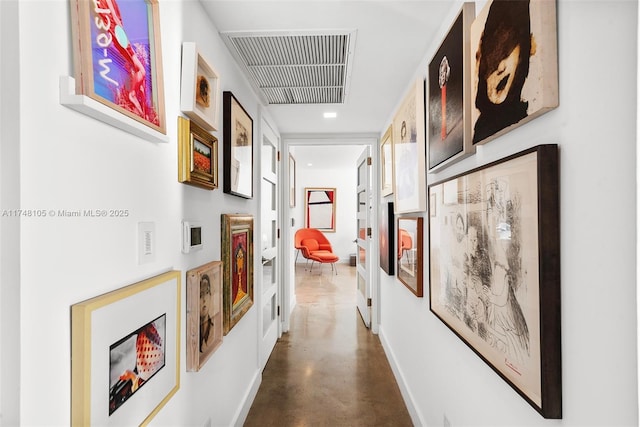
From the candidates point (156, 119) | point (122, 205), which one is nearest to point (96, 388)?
point (122, 205)

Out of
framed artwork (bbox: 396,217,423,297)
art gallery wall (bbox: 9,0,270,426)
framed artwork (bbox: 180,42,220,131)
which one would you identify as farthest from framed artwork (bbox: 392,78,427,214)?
art gallery wall (bbox: 9,0,270,426)

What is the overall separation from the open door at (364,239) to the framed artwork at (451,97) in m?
2.17

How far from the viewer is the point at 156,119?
1058mm

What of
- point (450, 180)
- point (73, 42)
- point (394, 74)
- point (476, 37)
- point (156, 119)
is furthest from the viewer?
point (394, 74)

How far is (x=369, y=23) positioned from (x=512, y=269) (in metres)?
1.26

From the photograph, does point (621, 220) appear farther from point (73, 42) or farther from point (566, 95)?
point (73, 42)

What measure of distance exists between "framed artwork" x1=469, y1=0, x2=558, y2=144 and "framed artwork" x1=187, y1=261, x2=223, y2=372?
1179 mm

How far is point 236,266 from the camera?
6.34ft

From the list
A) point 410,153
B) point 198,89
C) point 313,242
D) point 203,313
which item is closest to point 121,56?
point 198,89

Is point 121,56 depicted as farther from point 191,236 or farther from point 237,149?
point 237,149

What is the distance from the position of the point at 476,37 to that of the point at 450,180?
547 millimetres

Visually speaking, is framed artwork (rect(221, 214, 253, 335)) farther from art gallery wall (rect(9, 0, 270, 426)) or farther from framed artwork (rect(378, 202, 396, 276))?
framed artwork (rect(378, 202, 396, 276))

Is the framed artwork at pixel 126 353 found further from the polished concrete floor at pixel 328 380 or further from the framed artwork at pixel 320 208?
the framed artwork at pixel 320 208

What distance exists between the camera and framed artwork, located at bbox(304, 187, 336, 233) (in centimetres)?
853
